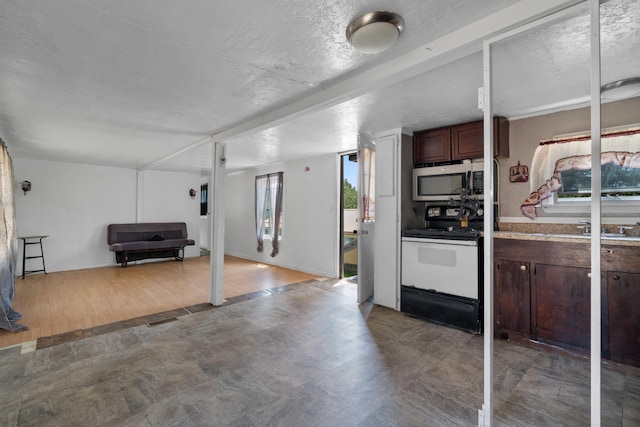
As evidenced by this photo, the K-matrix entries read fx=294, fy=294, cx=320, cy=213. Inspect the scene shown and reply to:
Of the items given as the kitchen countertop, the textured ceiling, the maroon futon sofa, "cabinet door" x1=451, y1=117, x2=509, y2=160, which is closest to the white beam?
the textured ceiling

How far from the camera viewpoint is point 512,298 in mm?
2754

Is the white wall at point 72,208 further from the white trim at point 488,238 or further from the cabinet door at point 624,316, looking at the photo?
the cabinet door at point 624,316

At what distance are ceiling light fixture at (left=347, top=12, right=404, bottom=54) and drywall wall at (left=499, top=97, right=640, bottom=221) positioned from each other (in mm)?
2312

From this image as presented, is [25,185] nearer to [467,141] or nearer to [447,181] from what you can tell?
[447,181]

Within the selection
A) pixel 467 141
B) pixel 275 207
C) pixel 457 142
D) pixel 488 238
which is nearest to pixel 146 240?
pixel 275 207

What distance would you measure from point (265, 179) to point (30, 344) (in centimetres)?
479

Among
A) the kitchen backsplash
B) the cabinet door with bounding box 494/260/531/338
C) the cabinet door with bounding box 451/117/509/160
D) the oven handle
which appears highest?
the cabinet door with bounding box 451/117/509/160

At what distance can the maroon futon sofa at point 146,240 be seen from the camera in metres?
6.33

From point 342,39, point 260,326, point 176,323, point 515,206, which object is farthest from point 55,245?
point 515,206

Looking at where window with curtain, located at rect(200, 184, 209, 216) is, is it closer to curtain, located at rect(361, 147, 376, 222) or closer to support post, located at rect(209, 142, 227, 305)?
support post, located at rect(209, 142, 227, 305)

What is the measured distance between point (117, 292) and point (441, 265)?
4614 millimetres

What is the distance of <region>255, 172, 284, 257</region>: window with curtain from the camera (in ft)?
21.1

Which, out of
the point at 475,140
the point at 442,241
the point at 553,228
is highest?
the point at 475,140

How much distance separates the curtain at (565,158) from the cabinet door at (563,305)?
31.4 inches
